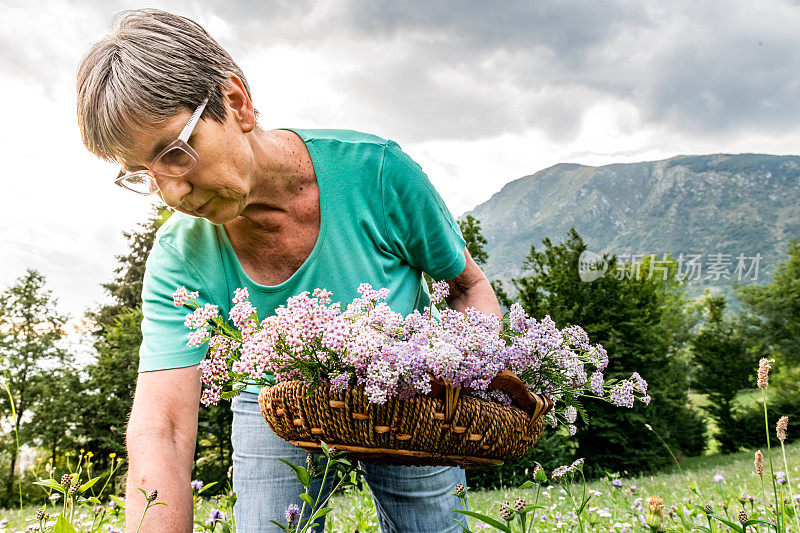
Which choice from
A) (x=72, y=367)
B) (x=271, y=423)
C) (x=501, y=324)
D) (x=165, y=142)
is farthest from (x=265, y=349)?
(x=72, y=367)

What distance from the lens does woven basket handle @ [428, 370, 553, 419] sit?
1.22 metres

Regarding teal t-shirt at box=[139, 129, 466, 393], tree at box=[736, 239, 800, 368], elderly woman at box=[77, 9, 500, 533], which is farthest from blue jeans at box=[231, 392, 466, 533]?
tree at box=[736, 239, 800, 368]

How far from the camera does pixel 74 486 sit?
4.86 feet

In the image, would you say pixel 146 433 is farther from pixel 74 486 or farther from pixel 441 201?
pixel 441 201

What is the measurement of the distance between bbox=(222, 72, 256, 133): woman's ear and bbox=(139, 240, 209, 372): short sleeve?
459mm

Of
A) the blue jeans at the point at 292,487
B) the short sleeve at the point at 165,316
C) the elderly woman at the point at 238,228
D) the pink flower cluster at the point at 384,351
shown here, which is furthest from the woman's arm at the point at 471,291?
the short sleeve at the point at 165,316

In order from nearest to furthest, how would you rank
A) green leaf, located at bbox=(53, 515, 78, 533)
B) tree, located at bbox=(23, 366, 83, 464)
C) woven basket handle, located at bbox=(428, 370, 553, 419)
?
green leaf, located at bbox=(53, 515, 78, 533), woven basket handle, located at bbox=(428, 370, 553, 419), tree, located at bbox=(23, 366, 83, 464)

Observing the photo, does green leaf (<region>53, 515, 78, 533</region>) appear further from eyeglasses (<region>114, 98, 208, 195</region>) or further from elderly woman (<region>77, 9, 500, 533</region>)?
eyeglasses (<region>114, 98, 208, 195</region>)

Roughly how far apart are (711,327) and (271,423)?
31651 millimetres

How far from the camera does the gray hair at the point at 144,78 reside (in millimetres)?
1511

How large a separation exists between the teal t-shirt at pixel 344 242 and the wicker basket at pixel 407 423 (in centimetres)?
62

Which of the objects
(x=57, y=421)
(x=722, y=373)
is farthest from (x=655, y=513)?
(x=722, y=373)

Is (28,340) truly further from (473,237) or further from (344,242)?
(344,242)

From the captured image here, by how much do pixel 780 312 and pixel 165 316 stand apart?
35708mm
